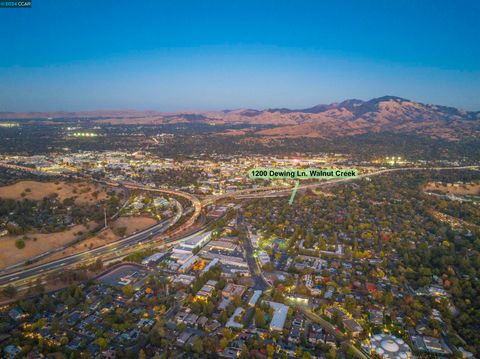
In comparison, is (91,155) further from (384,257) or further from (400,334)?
(400,334)

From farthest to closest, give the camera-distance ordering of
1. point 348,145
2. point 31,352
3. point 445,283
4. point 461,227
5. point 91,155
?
point 348,145 → point 91,155 → point 461,227 → point 445,283 → point 31,352

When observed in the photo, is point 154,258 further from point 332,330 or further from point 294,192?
point 294,192

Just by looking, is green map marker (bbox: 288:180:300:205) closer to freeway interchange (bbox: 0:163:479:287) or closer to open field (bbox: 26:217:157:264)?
freeway interchange (bbox: 0:163:479:287)

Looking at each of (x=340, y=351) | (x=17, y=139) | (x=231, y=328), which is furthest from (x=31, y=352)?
(x=17, y=139)

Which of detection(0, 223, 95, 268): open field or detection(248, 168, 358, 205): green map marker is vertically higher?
detection(248, 168, 358, 205): green map marker

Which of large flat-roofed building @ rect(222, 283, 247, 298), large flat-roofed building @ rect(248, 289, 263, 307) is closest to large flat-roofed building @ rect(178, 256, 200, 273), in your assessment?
large flat-roofed building @ rect(222, 283, 247, 298)

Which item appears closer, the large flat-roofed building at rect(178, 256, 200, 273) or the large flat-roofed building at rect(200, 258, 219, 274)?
the large flat-roofed building at rect(200, 258, 219, 274)
